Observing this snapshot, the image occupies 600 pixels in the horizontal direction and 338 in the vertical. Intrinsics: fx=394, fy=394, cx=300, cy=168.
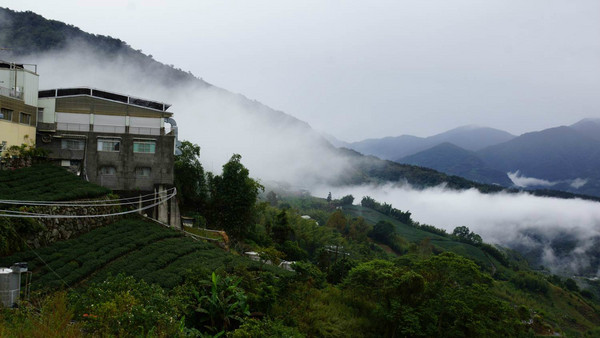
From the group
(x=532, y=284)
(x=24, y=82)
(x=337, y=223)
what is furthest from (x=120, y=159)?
(x=532, y=284)

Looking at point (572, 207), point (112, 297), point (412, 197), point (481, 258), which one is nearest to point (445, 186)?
point (412, 197)

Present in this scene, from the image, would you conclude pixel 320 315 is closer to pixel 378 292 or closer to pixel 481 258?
pixel 378 292

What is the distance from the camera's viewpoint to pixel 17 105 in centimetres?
2033

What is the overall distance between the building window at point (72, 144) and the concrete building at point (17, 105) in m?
1.50

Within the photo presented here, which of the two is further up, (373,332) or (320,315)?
(320,315)

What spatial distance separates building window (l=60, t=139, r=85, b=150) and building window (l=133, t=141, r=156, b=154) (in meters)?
2.97

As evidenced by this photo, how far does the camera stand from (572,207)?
159750mm

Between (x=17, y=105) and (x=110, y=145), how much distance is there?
16.0 feet

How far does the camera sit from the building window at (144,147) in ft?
77.2

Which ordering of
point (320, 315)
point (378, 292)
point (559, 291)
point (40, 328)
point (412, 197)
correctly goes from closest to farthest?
1. point (40, 328)
2. point (320, 315)
3. point (378, 292)
4. point (559, 291)
5. point (412, 197)

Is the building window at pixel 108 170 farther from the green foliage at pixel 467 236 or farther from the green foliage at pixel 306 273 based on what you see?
the green foliage at pixel 467 236

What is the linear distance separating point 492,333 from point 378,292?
471 centimetres

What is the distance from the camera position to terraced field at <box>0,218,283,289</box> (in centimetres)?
1269

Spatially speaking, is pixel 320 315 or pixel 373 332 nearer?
pixel 320 315
